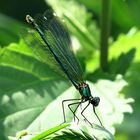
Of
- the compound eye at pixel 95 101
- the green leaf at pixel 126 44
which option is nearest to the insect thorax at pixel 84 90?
the compound eye at pixel 95 101

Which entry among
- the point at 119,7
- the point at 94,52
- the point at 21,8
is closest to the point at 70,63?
the point at 94,52

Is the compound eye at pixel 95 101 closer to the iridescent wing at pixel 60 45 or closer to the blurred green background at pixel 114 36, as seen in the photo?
the iridescent wing at pixel 60 45

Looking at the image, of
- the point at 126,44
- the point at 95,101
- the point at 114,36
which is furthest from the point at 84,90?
the point at 114,36

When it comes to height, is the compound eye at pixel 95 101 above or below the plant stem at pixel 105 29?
below

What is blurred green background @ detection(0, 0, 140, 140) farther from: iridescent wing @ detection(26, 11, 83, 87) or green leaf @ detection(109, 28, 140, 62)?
iridescent wing @ detection(26, 11, 83, 87)

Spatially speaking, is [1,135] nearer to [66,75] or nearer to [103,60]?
[66,75]
